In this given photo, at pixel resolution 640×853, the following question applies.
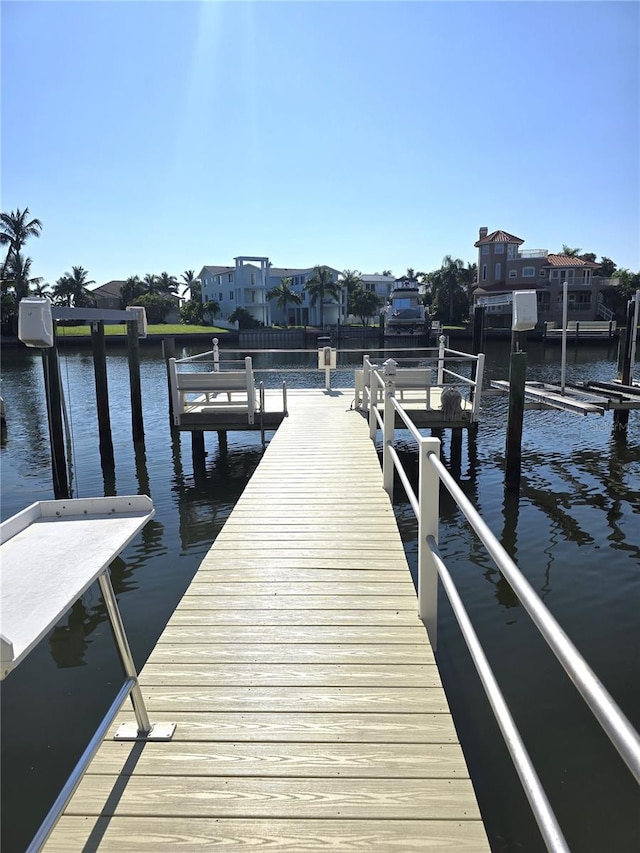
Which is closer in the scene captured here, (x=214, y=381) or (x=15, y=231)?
(x=214, y=381)

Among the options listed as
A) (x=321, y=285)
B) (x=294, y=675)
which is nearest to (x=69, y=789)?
(x=294, y=675)

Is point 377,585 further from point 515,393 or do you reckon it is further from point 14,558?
point 515,393

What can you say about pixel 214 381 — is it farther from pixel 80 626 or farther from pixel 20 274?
pixel 20 274

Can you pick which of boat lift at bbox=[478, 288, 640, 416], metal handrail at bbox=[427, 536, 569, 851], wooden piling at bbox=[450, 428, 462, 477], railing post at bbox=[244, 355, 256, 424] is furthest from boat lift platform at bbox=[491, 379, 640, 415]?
metal handrail at bbox=[427, 536, 569, 851]

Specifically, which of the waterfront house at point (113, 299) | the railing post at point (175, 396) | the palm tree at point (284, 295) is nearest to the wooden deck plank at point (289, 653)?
the railing post at point (175, 396)

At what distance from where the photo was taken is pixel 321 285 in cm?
6556

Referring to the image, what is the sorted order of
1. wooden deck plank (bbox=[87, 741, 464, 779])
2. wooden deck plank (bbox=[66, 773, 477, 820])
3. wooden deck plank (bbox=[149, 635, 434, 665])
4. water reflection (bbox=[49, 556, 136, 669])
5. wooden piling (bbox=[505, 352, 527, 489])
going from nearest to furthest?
1. wooden deck plank (bbox=[66, 773, 477, 820])
2. wooden deck plank (bbox=[87, 741, 464, 779])
3. wooden deck plank (bbox=[149, 635, 434, 665])
4. water reflection (bbox=[49, 556, 136, 669])
5. wooden piling (bbox=[505, 352, 527, 489])

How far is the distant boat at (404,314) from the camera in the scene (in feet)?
170

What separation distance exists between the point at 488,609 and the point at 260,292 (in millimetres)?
60984

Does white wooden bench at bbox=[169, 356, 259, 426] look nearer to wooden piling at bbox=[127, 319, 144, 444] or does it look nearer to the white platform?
wooden piling at bbox=[127, 319, 144, 444]

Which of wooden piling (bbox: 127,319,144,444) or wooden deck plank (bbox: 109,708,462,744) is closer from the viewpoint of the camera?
wooden deck plank (bbox: 109,708,462,744)

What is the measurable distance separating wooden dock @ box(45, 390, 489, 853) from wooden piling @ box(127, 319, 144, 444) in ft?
28.9

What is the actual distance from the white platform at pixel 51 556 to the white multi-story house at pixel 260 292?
62.7 metres

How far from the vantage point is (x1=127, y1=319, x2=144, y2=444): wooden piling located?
1247 cm
